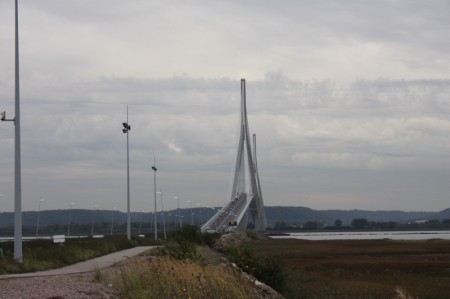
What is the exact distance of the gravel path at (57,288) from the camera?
53.9 feet

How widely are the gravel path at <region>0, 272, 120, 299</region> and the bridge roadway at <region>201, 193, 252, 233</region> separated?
3555 inches

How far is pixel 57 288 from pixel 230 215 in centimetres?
10585

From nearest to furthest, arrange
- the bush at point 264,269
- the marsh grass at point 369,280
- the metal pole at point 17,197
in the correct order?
the metal pole at point 17,197 < the marsh grass at point 369,280 < the bush at point 264,269

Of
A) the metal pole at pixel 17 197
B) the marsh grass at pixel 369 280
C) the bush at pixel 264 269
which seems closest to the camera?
the metal pole at pixel 17 197

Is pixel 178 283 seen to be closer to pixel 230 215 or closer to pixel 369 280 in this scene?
pixel 369 280

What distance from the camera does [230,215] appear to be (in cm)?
12344

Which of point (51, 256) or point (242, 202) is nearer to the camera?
point (51, 256)

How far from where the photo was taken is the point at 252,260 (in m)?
30.1

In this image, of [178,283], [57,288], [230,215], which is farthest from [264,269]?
[230,215]

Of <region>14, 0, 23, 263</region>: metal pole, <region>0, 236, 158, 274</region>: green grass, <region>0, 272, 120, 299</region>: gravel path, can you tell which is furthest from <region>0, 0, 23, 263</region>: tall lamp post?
<region>0, 272, 120, 299</region>: gravel path

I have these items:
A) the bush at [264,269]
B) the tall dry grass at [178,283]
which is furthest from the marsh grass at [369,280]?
the tall dry grass at [178,283]

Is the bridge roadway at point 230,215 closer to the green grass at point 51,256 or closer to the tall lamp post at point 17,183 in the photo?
the green grass at point 51,256

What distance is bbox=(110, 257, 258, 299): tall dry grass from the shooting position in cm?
1636

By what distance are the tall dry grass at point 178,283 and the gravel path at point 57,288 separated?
487mm
